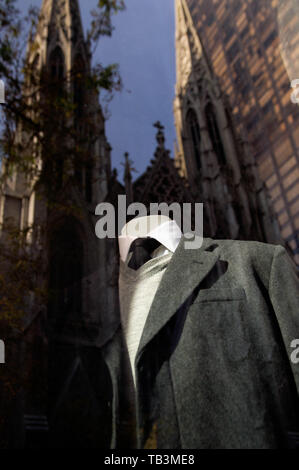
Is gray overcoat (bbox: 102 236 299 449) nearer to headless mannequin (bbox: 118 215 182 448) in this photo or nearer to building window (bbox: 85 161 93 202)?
headless mannequin (bbox: 118 215 182 448)

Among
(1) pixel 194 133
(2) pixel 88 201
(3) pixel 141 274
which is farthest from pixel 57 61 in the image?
(3) pixel 141 274

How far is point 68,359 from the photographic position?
748cm

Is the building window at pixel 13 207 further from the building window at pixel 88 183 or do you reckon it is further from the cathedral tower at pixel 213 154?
the cathedral tower at pixel 213 154

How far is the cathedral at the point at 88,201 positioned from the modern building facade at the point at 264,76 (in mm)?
545

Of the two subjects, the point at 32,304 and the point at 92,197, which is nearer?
the point at 32,304

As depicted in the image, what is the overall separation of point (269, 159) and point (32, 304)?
10.1 m

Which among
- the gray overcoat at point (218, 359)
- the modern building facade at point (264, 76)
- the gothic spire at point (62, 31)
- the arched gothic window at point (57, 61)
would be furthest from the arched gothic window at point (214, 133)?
the gray overcoat at point (218, 359)

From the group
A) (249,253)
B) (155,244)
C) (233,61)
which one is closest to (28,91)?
(155,244)

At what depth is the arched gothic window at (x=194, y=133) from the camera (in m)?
17.7

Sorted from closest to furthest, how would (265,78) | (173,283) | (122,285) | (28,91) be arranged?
1. (173,283)
2. (122,285)
3. (28,91)
4. (265,78)

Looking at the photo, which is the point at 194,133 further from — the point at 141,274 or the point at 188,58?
the point at 141,274

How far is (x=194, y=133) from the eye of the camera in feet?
60.6

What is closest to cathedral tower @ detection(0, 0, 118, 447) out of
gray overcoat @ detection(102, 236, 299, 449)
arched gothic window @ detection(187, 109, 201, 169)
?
gray overcoat @ detection(102, 236, 299, 449)

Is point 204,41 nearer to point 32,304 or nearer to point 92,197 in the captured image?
point 92,197
